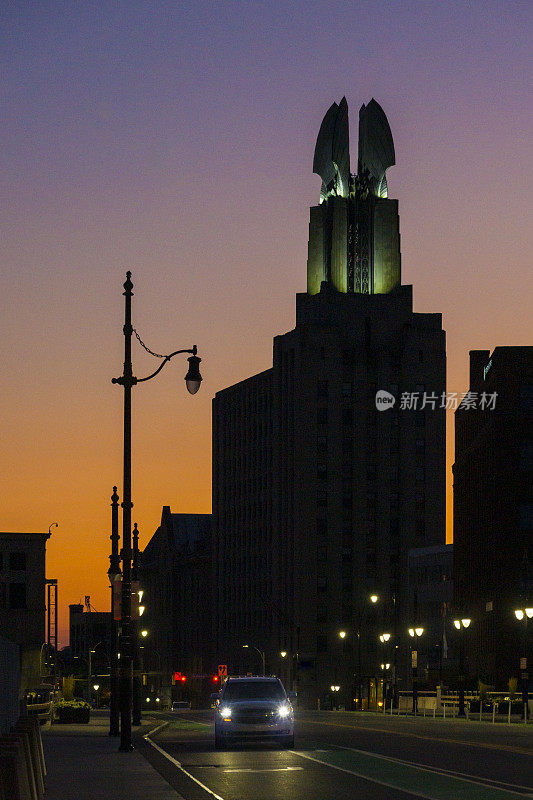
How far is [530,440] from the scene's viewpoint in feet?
381

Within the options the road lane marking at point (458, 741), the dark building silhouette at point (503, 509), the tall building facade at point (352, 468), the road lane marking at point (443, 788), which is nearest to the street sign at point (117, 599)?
the road lane marking at point (458, 741)

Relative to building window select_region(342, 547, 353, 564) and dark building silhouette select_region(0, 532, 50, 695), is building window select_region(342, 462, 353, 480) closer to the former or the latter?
building window select_region(342, 547, 353, 564)

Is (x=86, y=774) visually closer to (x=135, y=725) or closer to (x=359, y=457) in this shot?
(x=135, y=725)

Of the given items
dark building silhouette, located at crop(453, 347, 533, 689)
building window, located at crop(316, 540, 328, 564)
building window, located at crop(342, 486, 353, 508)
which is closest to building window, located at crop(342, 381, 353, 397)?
building window, located at crop(342, 486, 353, 508)

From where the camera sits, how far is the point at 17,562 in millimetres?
116875

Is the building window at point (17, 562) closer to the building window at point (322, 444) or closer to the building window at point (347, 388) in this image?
the building window at point (322, 444)

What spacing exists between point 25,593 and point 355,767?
299 feet

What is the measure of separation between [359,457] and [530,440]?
7648cm

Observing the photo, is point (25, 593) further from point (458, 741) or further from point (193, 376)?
point (193, 376)

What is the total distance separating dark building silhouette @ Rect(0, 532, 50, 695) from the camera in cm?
11231

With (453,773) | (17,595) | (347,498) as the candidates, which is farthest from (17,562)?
Answer: (453,773)

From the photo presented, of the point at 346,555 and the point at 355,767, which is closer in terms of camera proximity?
the point at 355,767

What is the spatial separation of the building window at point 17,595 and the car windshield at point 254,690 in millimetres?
79320

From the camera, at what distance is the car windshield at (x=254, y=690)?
118 ft
